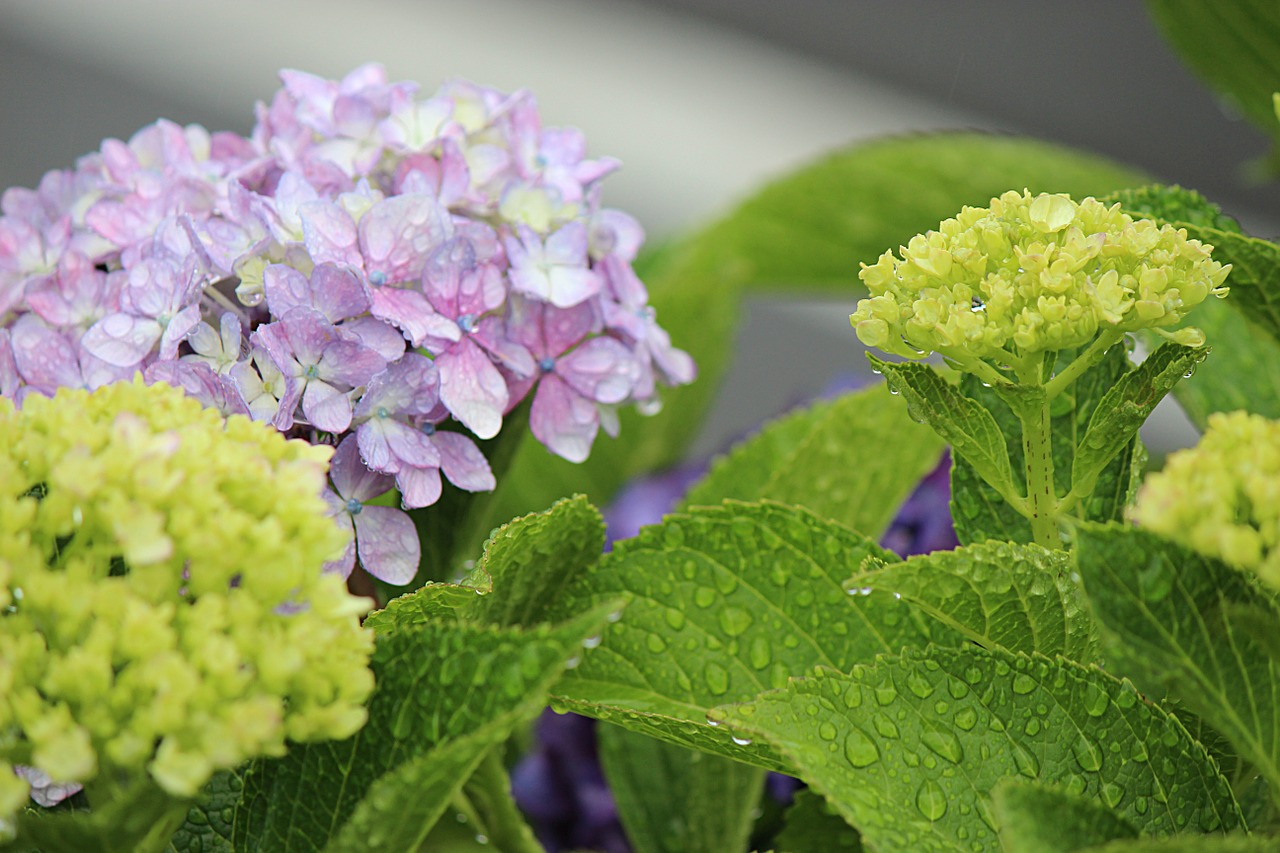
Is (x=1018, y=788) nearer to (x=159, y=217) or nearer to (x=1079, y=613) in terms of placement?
(x=1079, y=613)

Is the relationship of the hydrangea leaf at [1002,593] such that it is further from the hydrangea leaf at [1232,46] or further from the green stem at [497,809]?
the hydrangea leaf at [1232,46]

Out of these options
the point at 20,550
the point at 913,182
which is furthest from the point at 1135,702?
the point at 913,182

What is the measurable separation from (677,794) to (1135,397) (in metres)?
0.31

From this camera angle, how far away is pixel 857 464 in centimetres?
60

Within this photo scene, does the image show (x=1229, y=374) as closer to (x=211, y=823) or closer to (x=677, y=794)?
→ (x=677, y=794)

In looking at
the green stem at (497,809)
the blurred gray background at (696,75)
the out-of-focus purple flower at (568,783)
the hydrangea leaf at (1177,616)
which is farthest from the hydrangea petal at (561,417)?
the blurred gray background at (696,75)

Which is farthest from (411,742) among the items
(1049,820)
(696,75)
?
(696,75)

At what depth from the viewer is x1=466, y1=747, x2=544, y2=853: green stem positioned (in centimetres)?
51

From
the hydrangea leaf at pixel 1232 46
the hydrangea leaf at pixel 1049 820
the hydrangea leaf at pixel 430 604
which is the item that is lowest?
the hydrangea leaf at pixel 430 604

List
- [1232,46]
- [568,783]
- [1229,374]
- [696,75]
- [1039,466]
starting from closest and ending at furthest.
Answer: [1039,466]
[1229,374]
[1232,46]
[568,783]
[696,75]

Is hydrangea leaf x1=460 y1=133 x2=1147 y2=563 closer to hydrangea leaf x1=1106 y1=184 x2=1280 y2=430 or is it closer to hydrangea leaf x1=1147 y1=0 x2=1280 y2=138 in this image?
hydrangea leaf x1=1147 y1=0 x2=1280 y2=138

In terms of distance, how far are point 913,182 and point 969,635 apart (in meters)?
0.44

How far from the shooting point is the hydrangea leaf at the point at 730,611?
48cm

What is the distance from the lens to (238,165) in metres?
0.53
